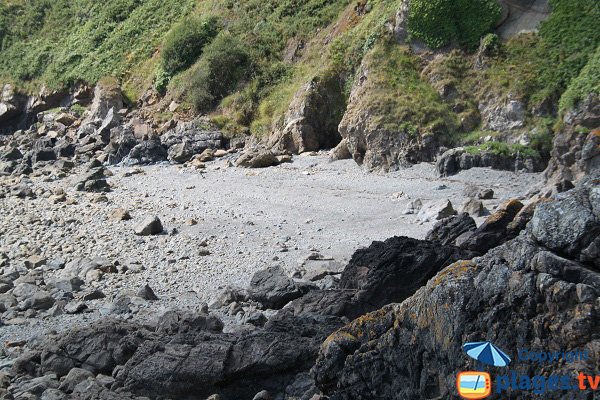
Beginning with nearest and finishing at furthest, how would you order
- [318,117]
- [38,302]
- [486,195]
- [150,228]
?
[38,302], [486,195], [150,228], [318,117]

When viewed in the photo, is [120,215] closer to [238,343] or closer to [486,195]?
[486,195]

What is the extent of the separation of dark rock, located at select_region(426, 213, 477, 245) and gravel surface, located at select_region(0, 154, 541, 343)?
209cm

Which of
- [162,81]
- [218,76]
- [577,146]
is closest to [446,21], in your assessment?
[577,146]

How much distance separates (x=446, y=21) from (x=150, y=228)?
1211 centimetres

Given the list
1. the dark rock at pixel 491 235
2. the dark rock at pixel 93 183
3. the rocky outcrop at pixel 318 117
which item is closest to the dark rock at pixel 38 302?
the dark rock at pixel 491 235

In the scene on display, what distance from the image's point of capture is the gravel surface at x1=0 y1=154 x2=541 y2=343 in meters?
15.1

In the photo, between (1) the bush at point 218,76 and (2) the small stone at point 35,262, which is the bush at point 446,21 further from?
(2) the small stone at point 35,262

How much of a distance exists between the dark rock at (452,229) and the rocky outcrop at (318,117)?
47.4ft

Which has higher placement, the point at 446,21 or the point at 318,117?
the point at 446,21

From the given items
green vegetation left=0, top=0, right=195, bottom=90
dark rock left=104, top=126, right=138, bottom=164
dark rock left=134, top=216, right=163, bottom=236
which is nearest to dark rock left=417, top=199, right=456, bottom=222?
dark rock left=134, top=216, right=163, bottom=236

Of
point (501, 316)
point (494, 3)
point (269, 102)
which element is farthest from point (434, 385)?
point (269, 102)

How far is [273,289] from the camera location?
12.7 metres

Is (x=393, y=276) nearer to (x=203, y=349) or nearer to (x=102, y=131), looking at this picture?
(x=203, y=349)

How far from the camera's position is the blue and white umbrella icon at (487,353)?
588cm
